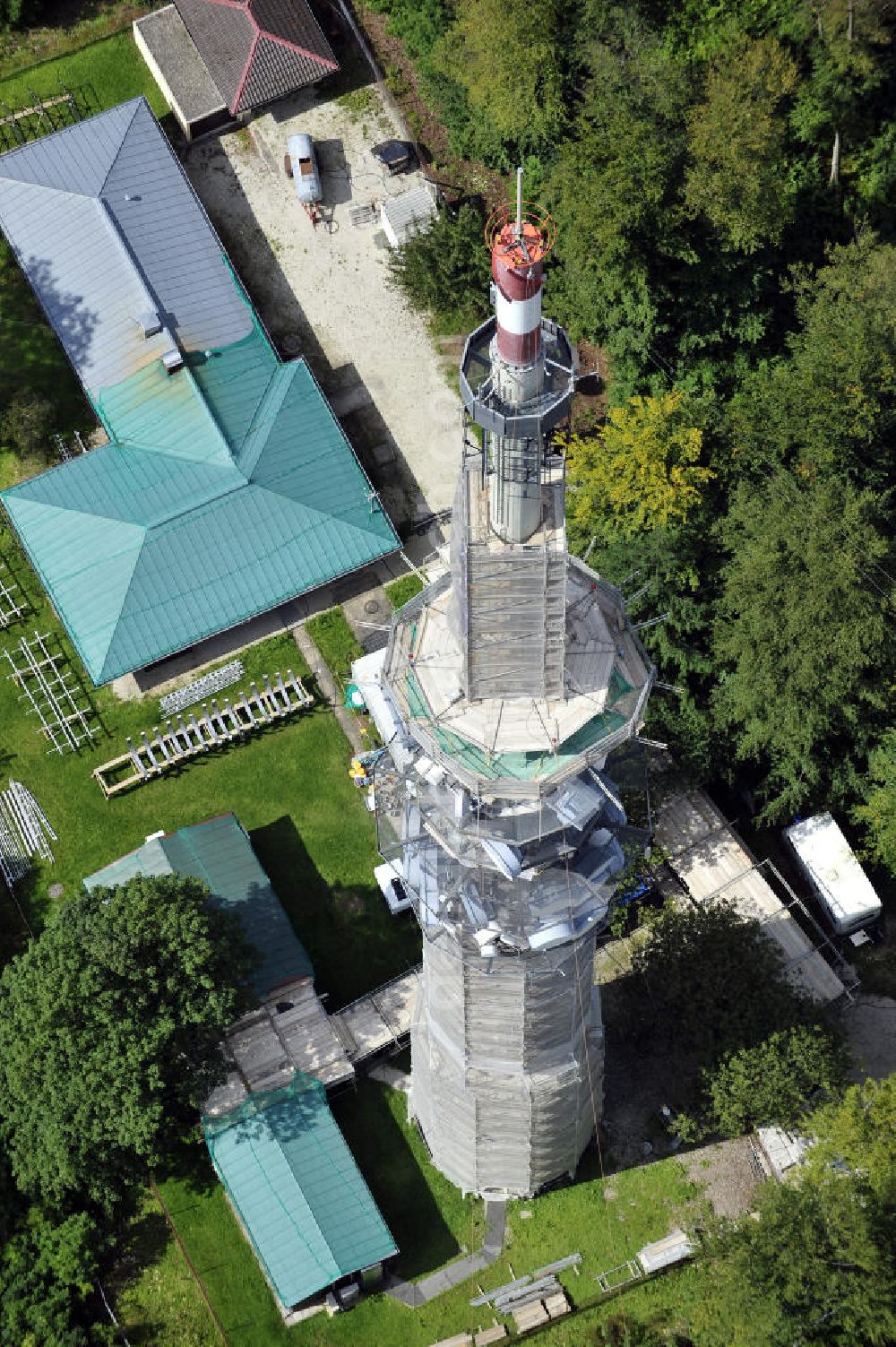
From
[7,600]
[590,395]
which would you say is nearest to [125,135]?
[7,600]

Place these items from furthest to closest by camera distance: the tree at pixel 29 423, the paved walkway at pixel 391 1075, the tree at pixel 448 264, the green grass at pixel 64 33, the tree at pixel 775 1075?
1. the green grass at pixel 64 33
2. the tree at pixel 448 264
3. the tree at pixel 29 423
4. the paved walkway at pixel 391 1075
5. the tree at pixel 775 1075

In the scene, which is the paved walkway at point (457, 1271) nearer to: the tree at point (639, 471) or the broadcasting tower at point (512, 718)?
the broadcasting tower at point (512, 718)

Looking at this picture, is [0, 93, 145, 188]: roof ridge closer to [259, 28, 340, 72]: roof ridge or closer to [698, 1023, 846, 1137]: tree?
[259, 28, 340, 72]: roof ridge

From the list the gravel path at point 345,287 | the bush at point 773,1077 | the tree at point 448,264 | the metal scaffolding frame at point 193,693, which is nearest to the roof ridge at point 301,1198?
the bush at point 773,1077

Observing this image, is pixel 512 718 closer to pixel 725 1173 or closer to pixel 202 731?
pixel 725 1173

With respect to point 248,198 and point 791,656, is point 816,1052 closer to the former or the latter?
point 791,656

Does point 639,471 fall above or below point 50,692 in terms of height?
below
